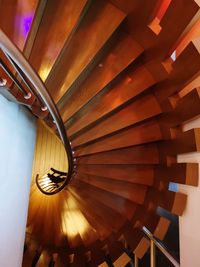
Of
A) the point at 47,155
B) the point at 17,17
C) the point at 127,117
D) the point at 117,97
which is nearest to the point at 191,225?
the point at 127,117

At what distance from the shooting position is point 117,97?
6.46 feet

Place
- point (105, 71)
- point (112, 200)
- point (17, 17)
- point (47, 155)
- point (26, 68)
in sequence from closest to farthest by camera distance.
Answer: point (26, 68) < point (17, 17) < point (105, 71) < point (112, 200) < point (47, 155)

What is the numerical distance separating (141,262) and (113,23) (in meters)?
2.51

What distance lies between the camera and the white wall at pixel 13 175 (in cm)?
185

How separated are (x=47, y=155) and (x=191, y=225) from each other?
331cm

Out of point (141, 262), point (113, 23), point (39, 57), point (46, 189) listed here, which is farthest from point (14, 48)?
point (46, 189)

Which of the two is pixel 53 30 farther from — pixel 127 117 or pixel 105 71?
pixel 127 117

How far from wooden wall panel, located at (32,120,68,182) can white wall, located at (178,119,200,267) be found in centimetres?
301

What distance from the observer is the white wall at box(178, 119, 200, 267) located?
1581 mm

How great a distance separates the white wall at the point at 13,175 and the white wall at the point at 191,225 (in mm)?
1303

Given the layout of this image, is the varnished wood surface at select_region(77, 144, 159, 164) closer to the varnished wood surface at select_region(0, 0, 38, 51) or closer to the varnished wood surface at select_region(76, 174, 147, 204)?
the varnished wood surface at select_region(76, 174, 147, 204)

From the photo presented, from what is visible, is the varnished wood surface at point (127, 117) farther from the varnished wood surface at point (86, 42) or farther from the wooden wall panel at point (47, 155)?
the wooden wall panel at point (47, 155)

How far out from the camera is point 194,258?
1579mm

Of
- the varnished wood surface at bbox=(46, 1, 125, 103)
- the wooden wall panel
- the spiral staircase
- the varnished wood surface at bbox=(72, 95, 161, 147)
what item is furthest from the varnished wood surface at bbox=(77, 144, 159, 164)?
the wooden wall panel
